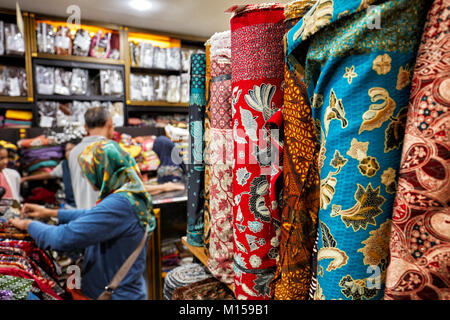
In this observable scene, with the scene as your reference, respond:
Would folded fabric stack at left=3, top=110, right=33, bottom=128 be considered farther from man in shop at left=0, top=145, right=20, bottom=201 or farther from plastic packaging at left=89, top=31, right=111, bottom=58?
plastic packaging at left=89, top=31, right=111, bottom=58

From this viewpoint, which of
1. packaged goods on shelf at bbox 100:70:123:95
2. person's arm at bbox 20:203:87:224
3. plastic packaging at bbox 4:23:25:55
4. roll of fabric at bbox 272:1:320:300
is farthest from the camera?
packaged goods on shelf at bbox 100:70:123:95

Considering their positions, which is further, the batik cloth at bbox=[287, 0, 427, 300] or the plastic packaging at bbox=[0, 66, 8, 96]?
the plastic packaging at bbox=[0, 66, 8, 96]

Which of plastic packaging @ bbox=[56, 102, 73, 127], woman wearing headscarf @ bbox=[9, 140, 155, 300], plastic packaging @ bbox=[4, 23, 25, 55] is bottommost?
woman wearing headscarf @ bbox=[9, 140, 155, 300]

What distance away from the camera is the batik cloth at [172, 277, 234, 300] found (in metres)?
0.64

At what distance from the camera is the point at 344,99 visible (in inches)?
11.8

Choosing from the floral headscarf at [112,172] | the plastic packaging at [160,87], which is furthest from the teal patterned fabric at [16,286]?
the plastic packaging at [160,87]

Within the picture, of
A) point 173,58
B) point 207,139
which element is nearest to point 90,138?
point 207,139

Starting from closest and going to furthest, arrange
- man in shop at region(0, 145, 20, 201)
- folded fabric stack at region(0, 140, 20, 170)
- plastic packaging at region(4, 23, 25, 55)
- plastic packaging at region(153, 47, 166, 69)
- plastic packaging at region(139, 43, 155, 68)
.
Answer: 1. man in shop at region(0, 145, 20, 201)
2. folded fabric stack at region(0, 140, 20, 170)
3. plastic packaging at region(4, 23, 25, 55)
4. plastic packaging at region(139, 43, 155, 68)
5. plastic packaging at region(153, 47, 166, 69)

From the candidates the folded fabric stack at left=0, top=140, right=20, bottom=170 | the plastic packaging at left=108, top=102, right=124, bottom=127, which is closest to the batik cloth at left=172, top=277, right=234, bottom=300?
the folded fabric stack at left=0, top=140, right=20, bottom=170

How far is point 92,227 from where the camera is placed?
1.28 meters

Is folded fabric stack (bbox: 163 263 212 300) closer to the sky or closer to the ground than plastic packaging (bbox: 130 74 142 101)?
closer to the ground

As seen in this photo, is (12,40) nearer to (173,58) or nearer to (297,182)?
(173,58)

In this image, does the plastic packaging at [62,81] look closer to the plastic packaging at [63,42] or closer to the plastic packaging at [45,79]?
the plastic packaging at [45,79]

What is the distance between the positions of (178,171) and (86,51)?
1.92 meters
